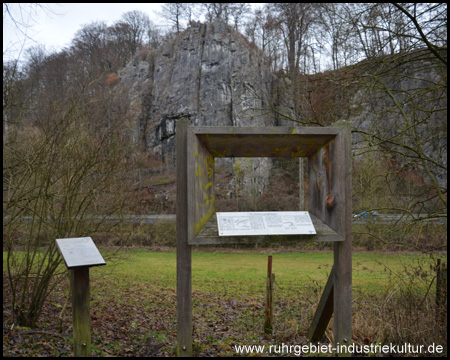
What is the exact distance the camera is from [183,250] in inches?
145

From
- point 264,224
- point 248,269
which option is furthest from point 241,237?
point 248,269

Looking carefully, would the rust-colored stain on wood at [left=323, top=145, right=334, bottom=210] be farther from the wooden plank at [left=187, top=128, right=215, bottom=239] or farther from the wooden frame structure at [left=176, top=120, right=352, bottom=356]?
the wooden plank at [left=187, top=128, right=215, bottom=239]

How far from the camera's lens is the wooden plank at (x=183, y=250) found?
12.1 feet

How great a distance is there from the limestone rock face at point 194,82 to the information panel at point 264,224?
91.9 feet

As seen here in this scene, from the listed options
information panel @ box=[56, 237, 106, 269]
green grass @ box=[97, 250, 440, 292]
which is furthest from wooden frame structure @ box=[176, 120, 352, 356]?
green grass @ box=[97, 250, 440, 292]

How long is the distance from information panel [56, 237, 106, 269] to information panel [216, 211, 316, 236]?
1.20 m

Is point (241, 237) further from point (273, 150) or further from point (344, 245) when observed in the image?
point (273, 150)

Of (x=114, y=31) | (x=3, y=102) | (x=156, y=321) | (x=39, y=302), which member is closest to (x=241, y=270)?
(x=156, y=321)

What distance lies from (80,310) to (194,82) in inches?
1285

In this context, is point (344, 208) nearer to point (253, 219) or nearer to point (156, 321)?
point (253, 219)

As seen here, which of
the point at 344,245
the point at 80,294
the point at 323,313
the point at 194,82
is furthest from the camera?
the point at 194,82

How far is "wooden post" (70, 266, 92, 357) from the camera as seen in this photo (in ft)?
11.9

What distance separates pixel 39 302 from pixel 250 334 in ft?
10.3

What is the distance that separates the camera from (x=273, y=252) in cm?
1684
